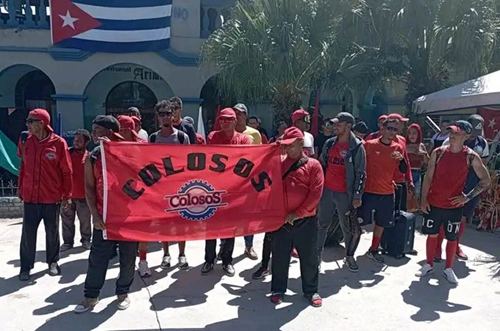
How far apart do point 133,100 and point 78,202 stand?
9376 millimetres

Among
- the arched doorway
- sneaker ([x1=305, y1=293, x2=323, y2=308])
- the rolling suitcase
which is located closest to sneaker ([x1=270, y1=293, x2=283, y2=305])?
sneaker ([x1=305, y1=293, x2=323, y2=308])

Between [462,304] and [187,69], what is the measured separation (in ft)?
33.6

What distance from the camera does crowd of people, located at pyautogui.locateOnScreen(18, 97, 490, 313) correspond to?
13.3 feet

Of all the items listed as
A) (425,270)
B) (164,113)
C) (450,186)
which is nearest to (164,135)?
(164,113)

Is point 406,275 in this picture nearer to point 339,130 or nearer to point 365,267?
point 365,267

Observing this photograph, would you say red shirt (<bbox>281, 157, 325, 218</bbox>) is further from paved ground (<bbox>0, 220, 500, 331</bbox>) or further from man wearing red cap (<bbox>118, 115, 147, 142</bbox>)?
man wearing red cap (<bbox>118, 115, 147, 142</bbox>)

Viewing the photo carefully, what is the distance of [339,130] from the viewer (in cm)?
486

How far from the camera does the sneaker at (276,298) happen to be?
4281 mm

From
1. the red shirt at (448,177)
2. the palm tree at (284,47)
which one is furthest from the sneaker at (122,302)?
the palm tree at (284,47)

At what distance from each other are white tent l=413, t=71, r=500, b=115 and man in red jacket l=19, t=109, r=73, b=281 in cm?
623

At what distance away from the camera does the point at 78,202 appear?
18.8ft

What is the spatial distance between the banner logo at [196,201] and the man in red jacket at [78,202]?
6.80 ft

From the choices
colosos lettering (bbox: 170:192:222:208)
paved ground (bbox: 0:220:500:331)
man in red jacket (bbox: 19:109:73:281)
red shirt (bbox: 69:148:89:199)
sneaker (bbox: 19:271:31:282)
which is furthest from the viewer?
red shirt (bbox: 69:148:89:199)

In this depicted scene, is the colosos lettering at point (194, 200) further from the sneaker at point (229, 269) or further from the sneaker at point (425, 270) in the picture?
the sneaker at point (425, 270)
